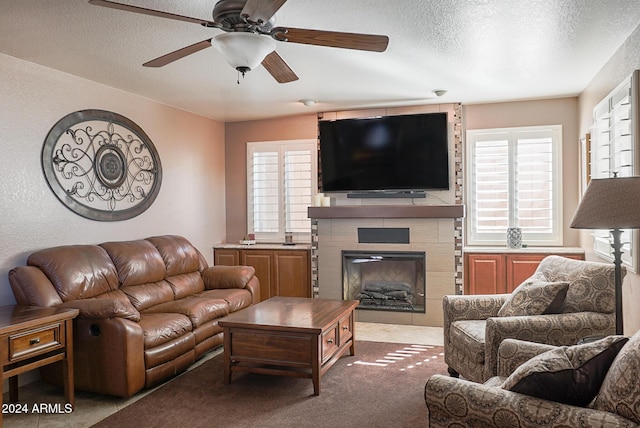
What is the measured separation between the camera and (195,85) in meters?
4.70

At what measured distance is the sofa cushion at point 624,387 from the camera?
1524 millimetres

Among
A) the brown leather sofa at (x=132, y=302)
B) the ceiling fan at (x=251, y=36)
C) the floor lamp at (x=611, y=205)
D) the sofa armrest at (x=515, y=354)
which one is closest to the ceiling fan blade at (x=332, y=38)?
the ceiling fan at (x=251, y=36)

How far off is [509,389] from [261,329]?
2.02 meters

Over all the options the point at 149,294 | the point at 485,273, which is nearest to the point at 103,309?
the point at 149,294

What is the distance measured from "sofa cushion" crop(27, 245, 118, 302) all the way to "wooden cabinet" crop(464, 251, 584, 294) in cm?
366

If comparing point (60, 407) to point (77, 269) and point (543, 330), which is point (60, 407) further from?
point (543, 330)

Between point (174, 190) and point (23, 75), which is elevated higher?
point (23, 75)

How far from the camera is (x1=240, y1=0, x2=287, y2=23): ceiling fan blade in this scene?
6.90ft

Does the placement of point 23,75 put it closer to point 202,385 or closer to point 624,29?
point 202,385

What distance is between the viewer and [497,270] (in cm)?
535

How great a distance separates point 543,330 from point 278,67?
7.43 feet

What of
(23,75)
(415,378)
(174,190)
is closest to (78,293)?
(23,75)

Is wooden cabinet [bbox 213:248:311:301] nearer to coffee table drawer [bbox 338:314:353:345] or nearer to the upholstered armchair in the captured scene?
coffee table drawer [bbox 338:314:353:345]

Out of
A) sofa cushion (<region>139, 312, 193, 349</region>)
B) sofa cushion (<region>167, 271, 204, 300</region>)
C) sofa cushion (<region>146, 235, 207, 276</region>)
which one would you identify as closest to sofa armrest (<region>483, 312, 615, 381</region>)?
sofa cushion (<region>139, 312, 193, 349</region>)
